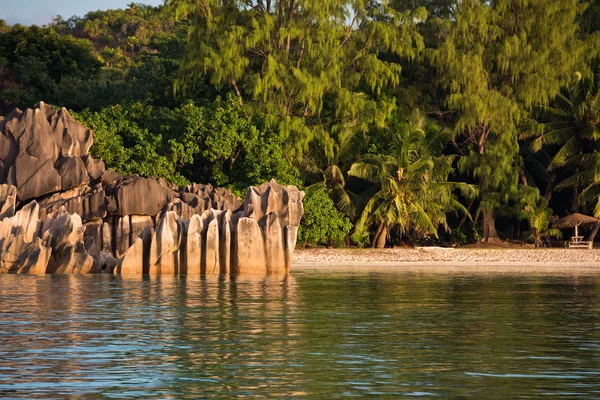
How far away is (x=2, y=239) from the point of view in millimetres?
31906

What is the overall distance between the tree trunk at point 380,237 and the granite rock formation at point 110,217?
11635 millimetres

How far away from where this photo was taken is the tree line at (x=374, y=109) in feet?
146

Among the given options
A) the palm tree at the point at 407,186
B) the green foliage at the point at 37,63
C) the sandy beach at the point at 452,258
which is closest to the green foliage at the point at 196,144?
the palm tree at the point at 407,186

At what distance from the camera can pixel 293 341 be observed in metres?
16.0

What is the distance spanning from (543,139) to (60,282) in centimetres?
2850

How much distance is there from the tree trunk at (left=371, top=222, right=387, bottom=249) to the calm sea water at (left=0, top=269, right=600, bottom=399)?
64.0ft

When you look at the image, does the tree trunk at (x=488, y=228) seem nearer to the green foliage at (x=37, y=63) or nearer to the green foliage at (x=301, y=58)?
the green foliage at (x=301, y=58)

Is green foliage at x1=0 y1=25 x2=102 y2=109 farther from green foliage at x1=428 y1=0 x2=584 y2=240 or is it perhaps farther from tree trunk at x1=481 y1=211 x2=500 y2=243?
tree trunk at x1=481 y1=211 x2=500 y2=243

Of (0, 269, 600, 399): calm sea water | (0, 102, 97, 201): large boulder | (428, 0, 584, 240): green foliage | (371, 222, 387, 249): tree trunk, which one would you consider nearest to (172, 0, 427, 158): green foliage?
(428, 0, 584, 240): green foliage

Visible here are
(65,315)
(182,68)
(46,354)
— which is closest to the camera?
(46,354)

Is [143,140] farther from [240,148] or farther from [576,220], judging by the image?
[576,220]

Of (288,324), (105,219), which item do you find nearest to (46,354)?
(288,324)

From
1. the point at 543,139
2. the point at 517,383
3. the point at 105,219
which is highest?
the point at 543,139

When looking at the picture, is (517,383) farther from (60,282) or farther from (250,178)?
(250,178)
